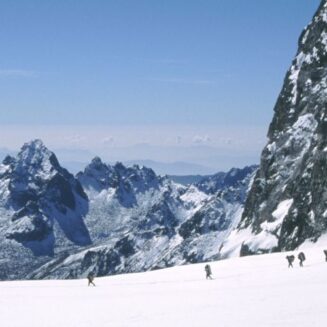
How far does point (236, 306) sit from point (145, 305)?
22.7 ft

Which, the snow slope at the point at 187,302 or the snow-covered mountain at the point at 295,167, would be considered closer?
the snow slope at the point at 187,302

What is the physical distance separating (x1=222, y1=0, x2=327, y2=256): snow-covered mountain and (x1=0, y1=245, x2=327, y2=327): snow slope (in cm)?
5338

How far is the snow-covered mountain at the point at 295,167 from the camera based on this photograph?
112m

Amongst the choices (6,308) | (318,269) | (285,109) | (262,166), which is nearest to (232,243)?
(262,166)

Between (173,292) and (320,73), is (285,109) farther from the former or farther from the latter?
(173,292)

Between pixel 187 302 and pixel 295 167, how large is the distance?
354ft

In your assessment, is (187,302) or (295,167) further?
(295,167)

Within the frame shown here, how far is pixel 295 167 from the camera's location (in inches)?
5566

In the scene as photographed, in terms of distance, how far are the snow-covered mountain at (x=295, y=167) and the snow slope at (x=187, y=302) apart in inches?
2102

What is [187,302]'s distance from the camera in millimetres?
38219

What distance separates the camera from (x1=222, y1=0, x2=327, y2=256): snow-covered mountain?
369 ft

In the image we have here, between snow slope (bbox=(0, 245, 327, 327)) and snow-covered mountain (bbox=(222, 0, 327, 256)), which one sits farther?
snow-covered mountain (bbox=(222, 0, 327, 256))

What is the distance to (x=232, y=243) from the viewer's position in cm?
14662

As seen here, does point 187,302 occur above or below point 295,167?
below
